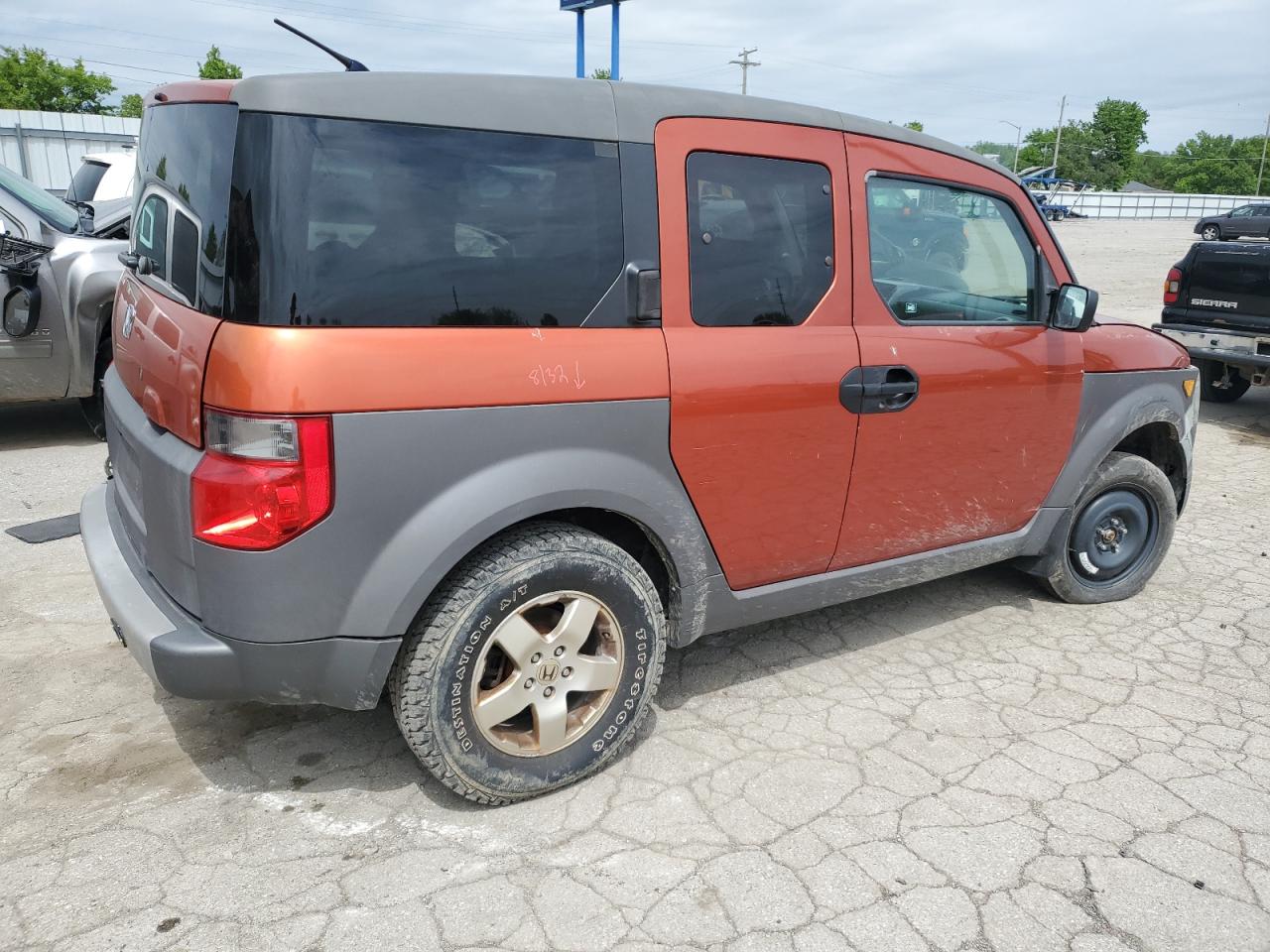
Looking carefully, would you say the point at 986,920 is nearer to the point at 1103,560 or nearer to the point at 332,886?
the point at 332,886

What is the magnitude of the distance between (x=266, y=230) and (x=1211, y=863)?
115 inches

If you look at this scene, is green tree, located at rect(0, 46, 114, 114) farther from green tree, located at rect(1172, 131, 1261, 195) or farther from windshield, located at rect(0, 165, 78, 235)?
green tree, located at rect(1172, 131, 1261, 195)

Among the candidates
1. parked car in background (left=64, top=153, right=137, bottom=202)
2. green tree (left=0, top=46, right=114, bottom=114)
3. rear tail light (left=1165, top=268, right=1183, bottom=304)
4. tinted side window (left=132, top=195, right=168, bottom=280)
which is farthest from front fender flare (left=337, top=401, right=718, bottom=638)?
green tree (left=0, top=46, right=114, bottom=114)

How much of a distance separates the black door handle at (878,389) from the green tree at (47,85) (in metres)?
55.2

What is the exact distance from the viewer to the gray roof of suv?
2273 millimetres

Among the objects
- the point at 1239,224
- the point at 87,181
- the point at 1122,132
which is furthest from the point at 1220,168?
the point at 87,181

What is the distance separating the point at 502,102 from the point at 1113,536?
3373 mm

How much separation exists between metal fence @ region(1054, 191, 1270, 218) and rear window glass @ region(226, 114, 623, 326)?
57.4 meters

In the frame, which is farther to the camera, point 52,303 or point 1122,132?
point 1122,132

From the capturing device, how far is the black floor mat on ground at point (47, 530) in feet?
15.6

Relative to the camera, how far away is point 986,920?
2.35 metres

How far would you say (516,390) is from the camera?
2482mm

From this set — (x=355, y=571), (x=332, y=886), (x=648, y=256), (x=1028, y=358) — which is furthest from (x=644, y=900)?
(x=1028, y=358)

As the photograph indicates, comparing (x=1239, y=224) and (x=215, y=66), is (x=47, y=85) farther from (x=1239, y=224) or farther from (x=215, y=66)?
(x=1239, y=224)
